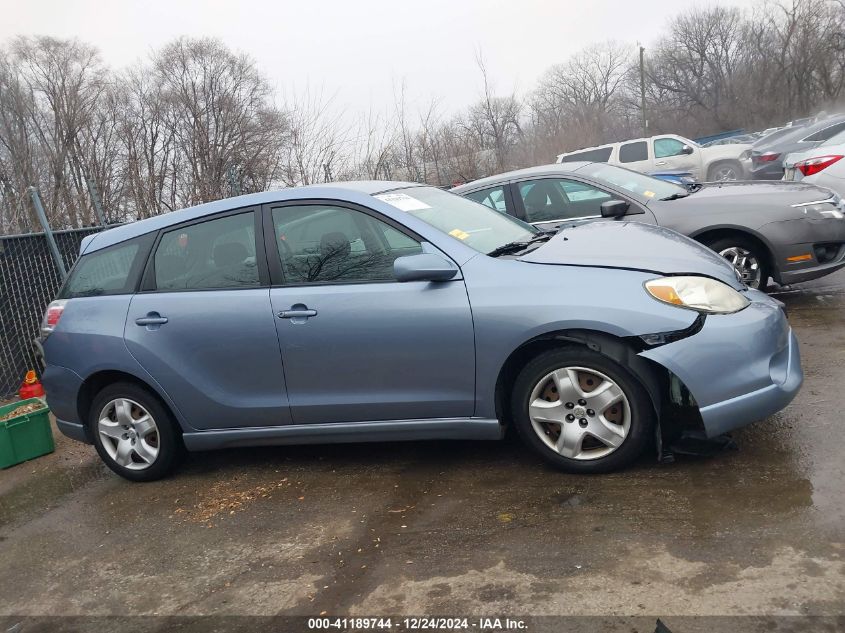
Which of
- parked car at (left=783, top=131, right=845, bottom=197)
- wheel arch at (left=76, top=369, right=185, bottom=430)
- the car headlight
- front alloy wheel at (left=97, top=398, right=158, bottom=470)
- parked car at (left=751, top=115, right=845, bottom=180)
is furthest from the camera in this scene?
parked car at (left=751, top=115, right=845, bottom=180)

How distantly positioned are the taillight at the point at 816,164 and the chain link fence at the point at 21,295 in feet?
30.6

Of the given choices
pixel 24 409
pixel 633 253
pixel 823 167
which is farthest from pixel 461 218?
pixel 823 167

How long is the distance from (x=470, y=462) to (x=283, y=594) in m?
1.48

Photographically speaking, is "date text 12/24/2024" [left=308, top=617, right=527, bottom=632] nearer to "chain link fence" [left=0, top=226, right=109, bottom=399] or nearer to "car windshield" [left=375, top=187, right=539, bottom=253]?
"car windshield" [left=375, top=187, right=539, bottom=253]

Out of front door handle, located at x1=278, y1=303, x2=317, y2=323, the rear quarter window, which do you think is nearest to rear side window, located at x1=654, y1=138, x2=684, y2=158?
the rear quarter window

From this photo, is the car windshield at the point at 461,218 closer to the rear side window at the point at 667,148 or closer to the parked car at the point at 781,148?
the parked car at the point at 781,148

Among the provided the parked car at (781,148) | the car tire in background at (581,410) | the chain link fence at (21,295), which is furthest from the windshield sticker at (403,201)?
the parked car at (781,148)

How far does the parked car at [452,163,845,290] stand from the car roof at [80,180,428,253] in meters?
2.57

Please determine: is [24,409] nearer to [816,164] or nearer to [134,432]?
[134,432]

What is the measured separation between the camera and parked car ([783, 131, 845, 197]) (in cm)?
930

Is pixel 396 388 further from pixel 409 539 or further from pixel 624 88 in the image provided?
pixel 624 88

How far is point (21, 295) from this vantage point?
821 cm

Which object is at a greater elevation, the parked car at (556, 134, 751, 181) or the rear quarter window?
the parked car at (556, 134, 751, 181)

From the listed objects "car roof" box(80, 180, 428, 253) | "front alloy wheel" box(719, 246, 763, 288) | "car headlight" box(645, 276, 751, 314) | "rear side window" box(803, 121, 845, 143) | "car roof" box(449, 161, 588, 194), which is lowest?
"front alloy wheel" box(719, 246, 763, 288)
